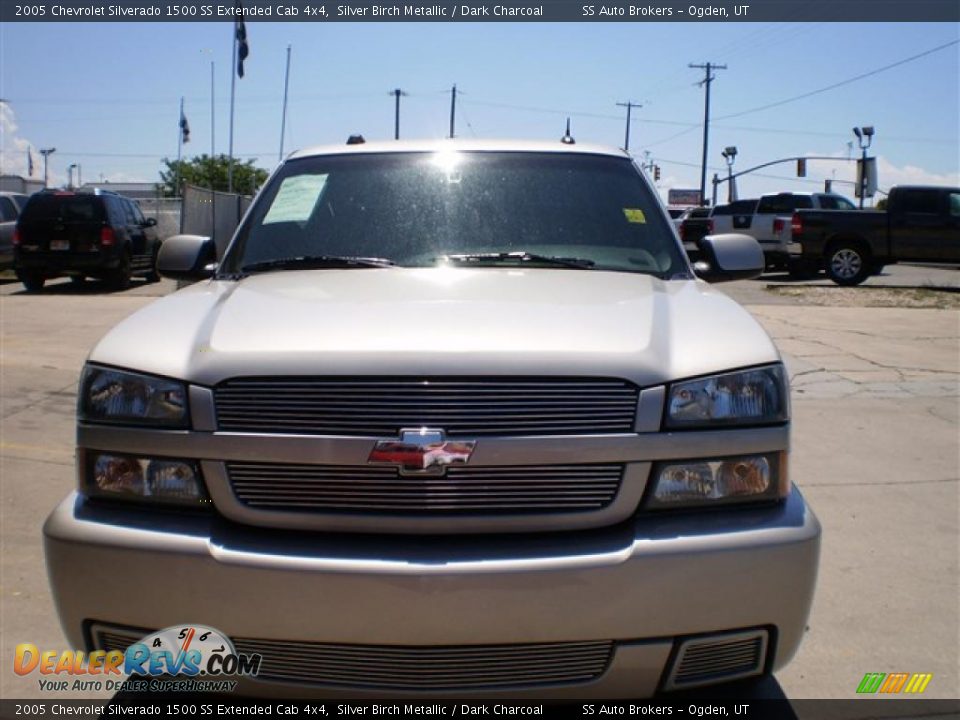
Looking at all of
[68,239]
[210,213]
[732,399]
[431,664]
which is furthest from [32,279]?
[732,399]

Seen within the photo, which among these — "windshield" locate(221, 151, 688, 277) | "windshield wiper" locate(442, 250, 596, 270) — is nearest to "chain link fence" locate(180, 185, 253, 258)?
"windshield" locate(221, 151, 688, 277)

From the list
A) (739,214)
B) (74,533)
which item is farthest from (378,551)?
(739,214)

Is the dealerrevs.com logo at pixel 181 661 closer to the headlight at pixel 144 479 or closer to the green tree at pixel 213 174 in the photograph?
the headlight at pixel 144 479

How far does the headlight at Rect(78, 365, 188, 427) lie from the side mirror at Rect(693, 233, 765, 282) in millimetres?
2421

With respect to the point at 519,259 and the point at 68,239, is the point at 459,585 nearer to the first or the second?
the point at 519,259

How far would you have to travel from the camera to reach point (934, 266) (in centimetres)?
2869

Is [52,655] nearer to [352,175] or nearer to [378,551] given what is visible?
[378,551]

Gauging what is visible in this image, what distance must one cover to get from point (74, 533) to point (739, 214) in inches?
1024

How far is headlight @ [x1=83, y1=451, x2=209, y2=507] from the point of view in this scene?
2.61 metres

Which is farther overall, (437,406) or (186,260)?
(186,260)

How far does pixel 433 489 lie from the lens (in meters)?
2.50

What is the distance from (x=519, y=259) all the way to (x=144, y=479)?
1.60m

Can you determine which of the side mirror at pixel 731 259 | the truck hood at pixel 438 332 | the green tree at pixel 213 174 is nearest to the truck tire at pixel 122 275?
the side mirror at pixel 731 259

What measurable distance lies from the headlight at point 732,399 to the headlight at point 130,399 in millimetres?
1275
